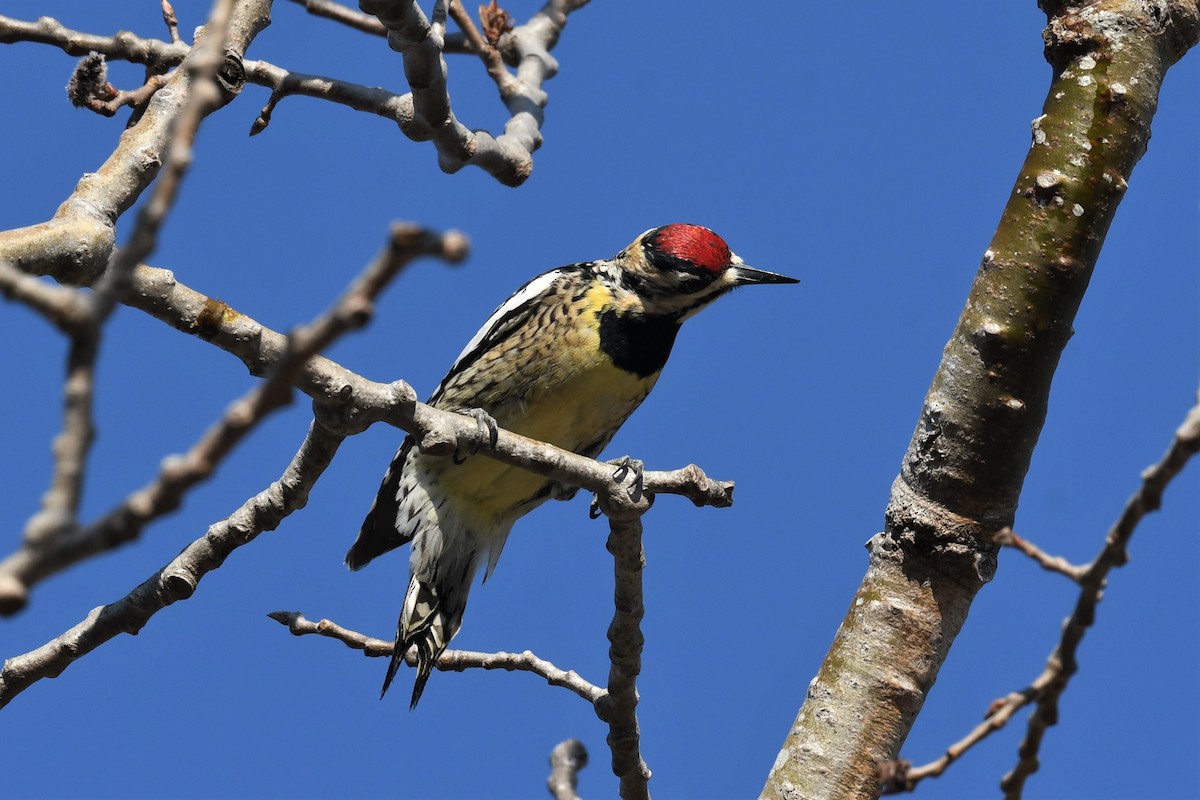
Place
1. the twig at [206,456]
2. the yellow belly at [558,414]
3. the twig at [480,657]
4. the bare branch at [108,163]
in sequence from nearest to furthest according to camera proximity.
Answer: the twig at [206,456]
the bare branch at [108,163]
the twig at [480,657]
the yellow belly at [558,414]

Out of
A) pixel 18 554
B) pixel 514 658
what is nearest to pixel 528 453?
pixel 514 658

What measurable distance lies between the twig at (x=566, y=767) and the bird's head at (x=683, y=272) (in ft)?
6.50

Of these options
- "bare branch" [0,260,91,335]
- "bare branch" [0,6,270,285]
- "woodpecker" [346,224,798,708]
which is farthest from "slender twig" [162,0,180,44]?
"bare branch" [0,260,91,335]

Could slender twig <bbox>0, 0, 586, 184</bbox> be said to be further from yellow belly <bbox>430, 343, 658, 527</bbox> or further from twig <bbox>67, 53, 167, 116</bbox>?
yellow belly <bbox>430, 343, 658, 527</bbox>

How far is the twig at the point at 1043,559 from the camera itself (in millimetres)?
1642

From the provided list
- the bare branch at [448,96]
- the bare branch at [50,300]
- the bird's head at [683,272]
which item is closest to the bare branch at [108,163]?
the bare branch at [448,96]

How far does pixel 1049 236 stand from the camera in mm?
2824

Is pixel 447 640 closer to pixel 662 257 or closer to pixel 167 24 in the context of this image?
pixel 662 257

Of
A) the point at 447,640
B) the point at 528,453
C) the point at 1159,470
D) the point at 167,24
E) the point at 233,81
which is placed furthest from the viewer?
the point at 447,640

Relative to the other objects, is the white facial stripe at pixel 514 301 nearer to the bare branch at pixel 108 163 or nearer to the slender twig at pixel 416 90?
the slender twig at pixel 416 90

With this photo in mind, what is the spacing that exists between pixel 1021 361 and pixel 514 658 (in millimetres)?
1605

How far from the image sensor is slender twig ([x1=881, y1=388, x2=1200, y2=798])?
1.49m

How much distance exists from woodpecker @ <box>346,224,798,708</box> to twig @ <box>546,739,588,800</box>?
1.12m

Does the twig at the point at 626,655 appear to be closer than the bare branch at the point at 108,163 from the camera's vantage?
No
